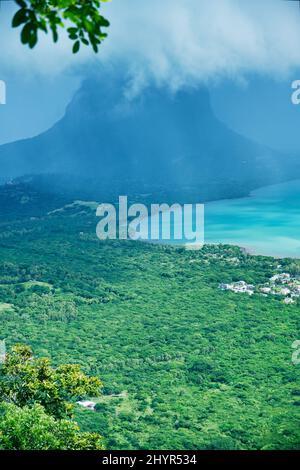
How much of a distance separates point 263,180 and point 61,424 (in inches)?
1229

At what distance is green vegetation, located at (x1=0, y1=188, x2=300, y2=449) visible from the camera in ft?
31.6

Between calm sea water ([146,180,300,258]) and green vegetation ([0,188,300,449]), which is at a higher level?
calm sea water ([146,180,300,258])

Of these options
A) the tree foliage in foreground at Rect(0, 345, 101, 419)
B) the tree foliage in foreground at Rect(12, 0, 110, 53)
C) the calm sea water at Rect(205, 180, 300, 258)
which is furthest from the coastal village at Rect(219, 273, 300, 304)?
the tree foliage in foreground at Rect(12, 0, 110, 53)

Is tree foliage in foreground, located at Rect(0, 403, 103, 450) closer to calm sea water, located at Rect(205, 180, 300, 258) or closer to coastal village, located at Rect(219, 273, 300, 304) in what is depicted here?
coastal village, located at Rect(219, 273, 300, 304)

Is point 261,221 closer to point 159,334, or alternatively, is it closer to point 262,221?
point 262,221

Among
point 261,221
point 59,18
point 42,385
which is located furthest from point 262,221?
point 59,18

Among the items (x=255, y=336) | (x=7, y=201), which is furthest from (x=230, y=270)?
(x=7, y=201)

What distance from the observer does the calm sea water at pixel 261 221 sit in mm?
23070

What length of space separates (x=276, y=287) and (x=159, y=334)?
15.5 feet

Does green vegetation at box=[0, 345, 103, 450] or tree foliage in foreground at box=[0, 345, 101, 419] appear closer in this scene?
green vegetation at box=[0, 345, 103, 450]

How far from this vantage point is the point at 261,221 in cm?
2675

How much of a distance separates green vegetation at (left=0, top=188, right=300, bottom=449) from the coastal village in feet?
0.96

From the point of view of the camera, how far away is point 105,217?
27.7 m
